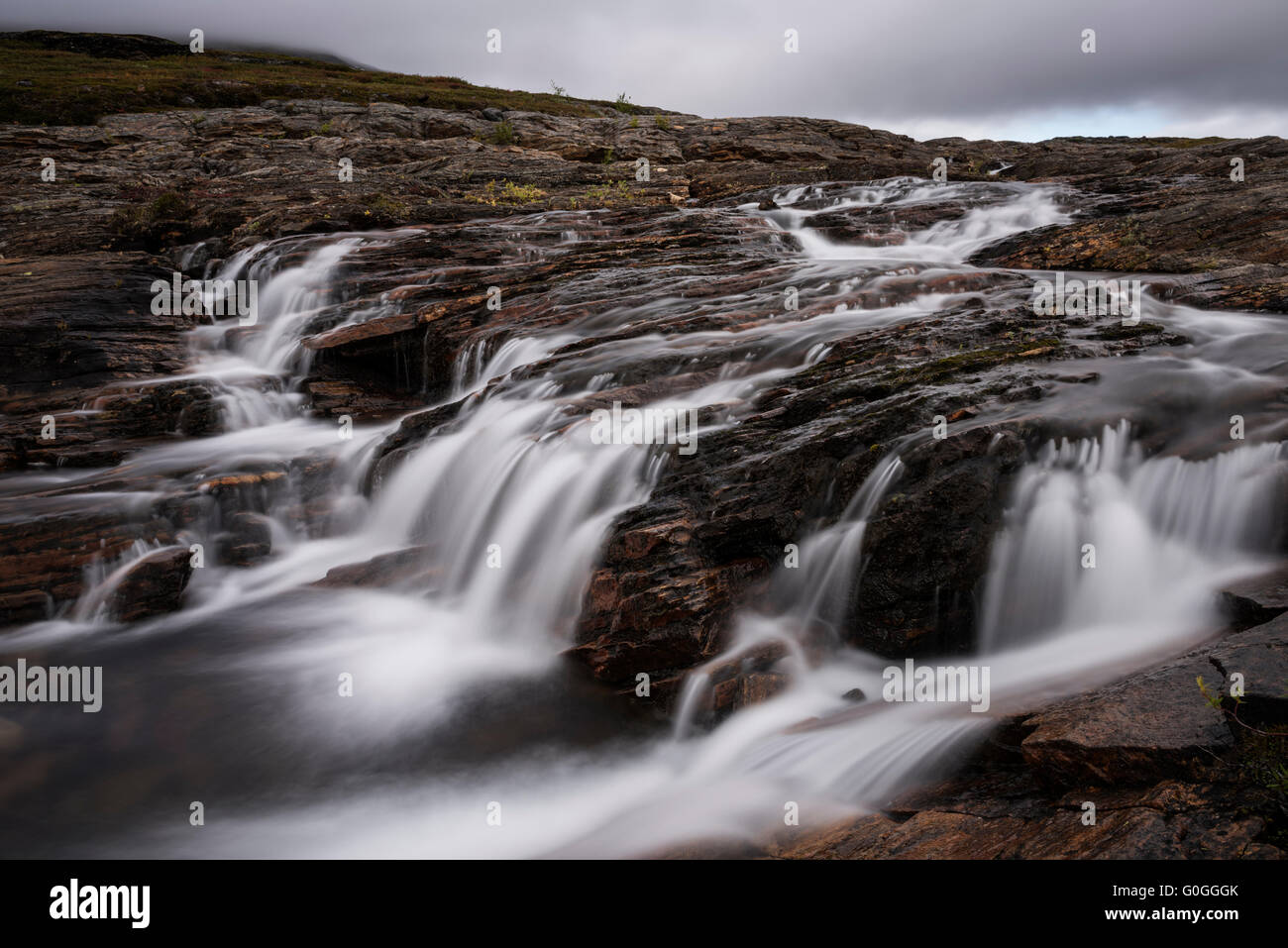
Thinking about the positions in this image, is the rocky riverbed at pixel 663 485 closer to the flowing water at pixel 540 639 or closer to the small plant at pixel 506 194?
the flowing water at pixel 540 639

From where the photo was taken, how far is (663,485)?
8109 mm

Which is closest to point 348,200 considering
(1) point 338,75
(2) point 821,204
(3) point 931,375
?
(2) point 821,204

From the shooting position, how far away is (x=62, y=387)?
43.8 ft

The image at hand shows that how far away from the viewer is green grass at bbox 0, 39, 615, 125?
35.9m

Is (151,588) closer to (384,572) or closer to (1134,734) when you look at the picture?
(384,572)

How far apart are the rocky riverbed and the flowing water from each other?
0.05m

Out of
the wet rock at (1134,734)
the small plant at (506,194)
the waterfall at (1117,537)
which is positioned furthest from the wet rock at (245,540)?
the small plant at (506,194)

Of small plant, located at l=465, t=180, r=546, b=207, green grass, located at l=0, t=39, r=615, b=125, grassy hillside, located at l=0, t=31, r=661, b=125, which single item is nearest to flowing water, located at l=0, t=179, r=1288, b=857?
small plant, located at l=465, t=180, r=546, b=207

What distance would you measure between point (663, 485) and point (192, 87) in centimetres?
4460

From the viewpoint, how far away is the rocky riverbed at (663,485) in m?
4.95

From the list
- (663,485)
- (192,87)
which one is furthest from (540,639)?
(192,87)

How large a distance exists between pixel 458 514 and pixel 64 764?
443 centimetres

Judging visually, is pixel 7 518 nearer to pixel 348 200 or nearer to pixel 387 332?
pixel 387 332

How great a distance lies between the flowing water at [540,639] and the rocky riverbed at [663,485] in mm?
50
